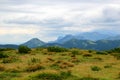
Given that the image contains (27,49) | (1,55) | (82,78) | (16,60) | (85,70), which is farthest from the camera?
(27,49)

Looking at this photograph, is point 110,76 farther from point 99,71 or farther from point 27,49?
point 27,49

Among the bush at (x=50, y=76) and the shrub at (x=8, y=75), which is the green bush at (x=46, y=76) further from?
the shrub at (x=8, y=75)

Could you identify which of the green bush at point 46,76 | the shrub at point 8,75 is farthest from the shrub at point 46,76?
the shrub at point 8,75

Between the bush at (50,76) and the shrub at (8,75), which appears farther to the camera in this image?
the shrub at (8,75)

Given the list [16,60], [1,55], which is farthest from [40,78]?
[1,55]

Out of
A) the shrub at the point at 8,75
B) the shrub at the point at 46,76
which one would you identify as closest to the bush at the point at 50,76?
the shrub at the point at 46,76

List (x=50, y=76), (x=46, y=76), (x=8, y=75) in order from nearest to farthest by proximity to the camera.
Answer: (x=50, y=76) < (x=46, y=76) < (x=8, y=75)

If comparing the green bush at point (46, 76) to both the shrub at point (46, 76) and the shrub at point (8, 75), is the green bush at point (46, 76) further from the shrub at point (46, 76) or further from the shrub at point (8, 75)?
the shrub at point (8, 75)

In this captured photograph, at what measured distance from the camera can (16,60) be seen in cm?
4234

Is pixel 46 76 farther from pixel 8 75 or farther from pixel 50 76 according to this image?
pixel 8 75

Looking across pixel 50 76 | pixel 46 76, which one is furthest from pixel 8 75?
pixel 50 76

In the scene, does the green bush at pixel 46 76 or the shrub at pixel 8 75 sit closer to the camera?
the green bush at pixel 46 76

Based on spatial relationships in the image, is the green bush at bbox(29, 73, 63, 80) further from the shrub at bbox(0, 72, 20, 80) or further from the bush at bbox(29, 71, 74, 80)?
the shrub at bbox(0, 72, 20, 80)

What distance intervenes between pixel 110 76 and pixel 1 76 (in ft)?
34.5
